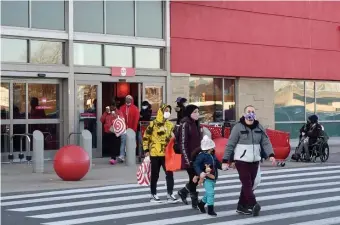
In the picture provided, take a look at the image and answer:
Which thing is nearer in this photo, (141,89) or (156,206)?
(156,206)

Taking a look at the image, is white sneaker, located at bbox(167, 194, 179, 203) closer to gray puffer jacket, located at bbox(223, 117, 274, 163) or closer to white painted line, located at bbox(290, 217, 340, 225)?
gray puffer jacket, located at bbox(223, 117, 274, 163)

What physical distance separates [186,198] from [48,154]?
10.5 metres

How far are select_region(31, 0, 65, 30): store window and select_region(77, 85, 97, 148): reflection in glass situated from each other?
7.29 ft

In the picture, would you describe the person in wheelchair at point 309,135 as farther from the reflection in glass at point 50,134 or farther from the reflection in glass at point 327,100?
the reflection in glass at point 327,100

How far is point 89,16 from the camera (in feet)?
76.1

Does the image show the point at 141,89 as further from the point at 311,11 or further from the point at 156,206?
the point at 156,206

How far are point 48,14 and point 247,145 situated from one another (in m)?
12.6

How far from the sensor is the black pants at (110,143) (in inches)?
908

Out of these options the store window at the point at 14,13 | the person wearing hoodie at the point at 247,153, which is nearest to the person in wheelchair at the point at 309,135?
the store window at the point at 14,13

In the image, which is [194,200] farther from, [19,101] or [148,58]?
[148,58]

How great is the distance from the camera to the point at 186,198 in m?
12.9

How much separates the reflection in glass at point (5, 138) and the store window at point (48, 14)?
3.38 metres

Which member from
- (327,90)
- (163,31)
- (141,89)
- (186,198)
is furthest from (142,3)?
(186,198)

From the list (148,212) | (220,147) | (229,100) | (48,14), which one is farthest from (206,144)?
(229,100)
